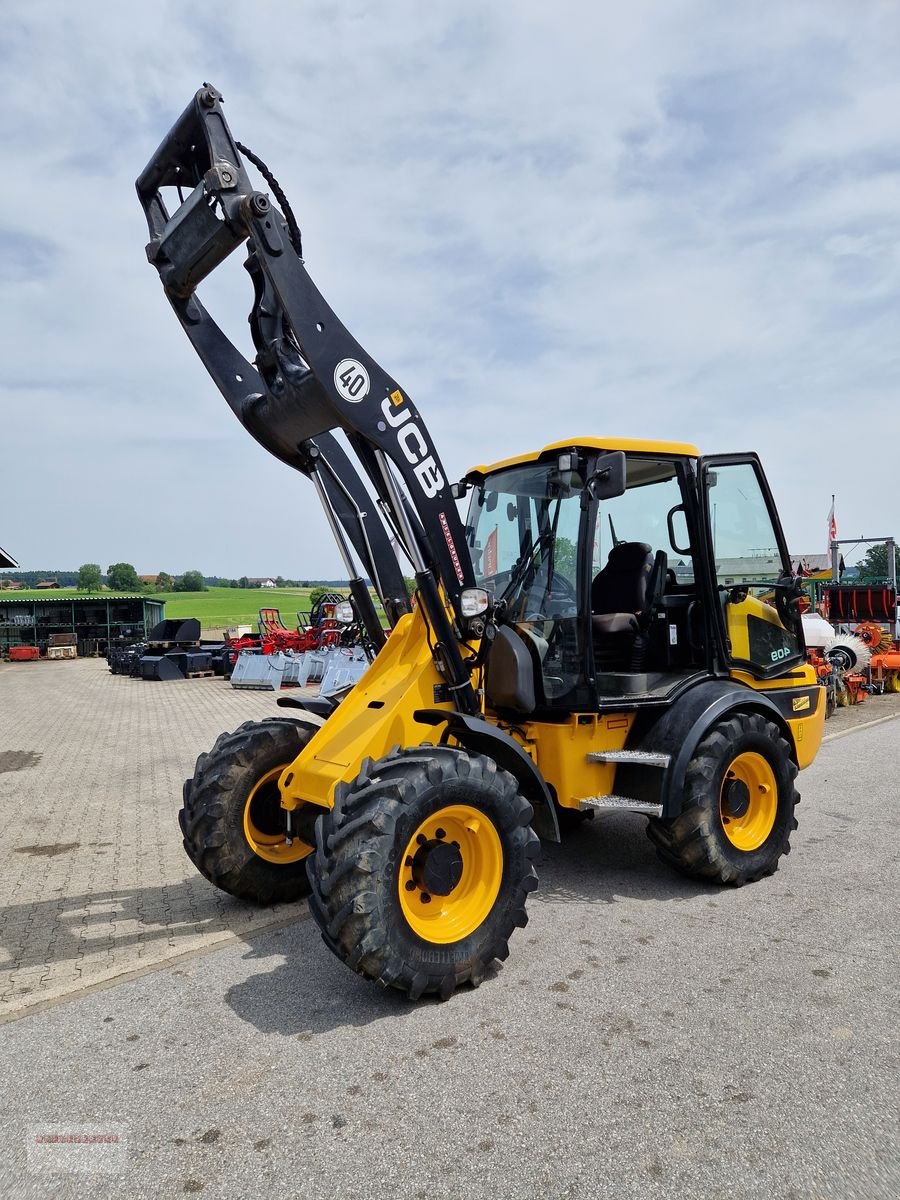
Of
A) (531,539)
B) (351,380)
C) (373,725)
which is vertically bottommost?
(373,725)

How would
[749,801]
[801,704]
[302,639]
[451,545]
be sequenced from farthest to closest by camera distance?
[302,639]
[801,704]
[749,801]
[451,545]

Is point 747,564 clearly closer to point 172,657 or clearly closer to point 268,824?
point 268,824

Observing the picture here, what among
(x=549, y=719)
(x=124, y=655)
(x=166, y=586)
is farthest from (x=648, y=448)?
(x=166, y=586)

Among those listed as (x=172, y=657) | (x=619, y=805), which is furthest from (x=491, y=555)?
(x=172, y=657)

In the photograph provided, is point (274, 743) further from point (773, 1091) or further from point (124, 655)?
point (124, 655)

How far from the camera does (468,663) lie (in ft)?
→ 15.4

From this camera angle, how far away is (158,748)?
1120 cm

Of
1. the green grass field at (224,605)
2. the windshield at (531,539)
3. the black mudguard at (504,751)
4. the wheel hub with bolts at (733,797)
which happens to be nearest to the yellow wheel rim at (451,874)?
the black mudguard at (504,751)

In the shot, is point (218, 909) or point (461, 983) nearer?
point (461, 983)

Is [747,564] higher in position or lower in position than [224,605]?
lower

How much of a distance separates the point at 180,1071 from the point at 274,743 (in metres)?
1.97

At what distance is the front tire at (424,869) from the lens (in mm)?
3523

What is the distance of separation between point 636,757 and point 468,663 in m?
1.12

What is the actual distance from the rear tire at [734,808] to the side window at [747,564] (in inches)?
23.8
